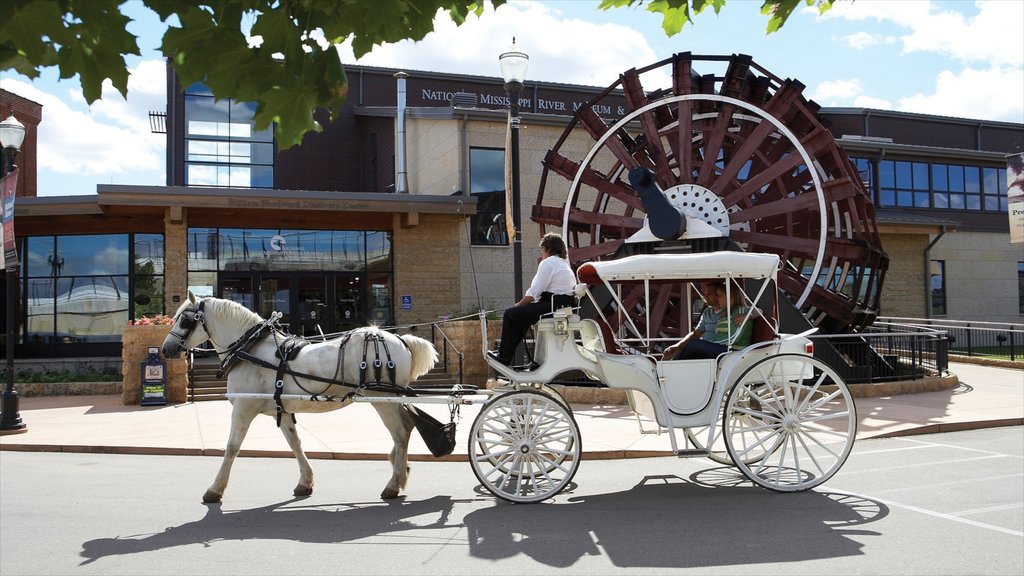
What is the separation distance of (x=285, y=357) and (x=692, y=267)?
4075 millimetres

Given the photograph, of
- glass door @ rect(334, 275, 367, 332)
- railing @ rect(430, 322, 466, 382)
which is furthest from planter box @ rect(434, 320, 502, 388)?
glass door @ rect(334, 275, 367, 332)

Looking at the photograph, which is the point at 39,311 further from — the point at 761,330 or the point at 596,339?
the point at 761,330

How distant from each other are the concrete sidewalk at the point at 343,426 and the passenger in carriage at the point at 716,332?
8.45 feet

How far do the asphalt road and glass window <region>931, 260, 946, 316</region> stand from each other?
957 inches

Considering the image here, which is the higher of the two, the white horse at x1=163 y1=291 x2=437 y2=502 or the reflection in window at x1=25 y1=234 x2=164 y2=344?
the reflection in window at x1=25 y1=234 x2=164 y2=344

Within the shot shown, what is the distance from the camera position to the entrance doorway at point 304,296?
22766 mm

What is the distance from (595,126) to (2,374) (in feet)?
51.9

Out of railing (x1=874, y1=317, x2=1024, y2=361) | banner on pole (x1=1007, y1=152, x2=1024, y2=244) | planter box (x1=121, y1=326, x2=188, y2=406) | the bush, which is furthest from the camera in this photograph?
railing (x1=874, y1=317, x2=1024, y2=361)

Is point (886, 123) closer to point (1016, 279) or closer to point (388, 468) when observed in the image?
point (1016, 279)

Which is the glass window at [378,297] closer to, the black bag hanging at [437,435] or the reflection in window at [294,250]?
the reflection in window at [294,250]

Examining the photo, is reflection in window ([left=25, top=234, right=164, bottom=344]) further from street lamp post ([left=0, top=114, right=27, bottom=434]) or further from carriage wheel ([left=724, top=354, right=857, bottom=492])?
carriage wheel ([left=724, top=354, right=857, bottom=492])

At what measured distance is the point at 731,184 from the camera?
17.8 metres

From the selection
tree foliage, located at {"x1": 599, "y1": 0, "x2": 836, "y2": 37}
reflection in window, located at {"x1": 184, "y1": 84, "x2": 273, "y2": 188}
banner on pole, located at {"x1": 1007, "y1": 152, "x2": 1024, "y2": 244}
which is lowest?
tree foliage, located at {"x1": 599, "y1": 0, "x2": 836, "y2": 37}

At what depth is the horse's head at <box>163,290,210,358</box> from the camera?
808 centimetres
